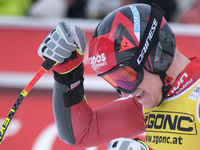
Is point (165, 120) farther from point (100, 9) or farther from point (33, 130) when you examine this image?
point (100, 9)

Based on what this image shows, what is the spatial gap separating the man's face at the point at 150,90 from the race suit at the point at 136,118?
0.29 ft

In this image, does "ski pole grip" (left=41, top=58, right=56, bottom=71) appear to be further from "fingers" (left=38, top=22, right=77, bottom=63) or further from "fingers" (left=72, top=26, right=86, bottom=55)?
"fingers" (left=72, top=26, right=86, bottom=55)

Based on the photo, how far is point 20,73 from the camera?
5254 millimetres

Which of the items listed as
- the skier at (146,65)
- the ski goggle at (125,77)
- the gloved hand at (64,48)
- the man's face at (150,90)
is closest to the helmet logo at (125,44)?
the skier at (146,65)

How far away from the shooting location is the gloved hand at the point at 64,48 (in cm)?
349

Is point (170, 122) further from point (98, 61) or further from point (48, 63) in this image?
point (48, 63)

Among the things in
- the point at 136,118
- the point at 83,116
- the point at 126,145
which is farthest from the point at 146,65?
the point at 83,116

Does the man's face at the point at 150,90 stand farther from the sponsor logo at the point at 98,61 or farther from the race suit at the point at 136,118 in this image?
the sponsor logo at the point at 98,61

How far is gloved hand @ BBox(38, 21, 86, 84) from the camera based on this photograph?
11.4 feet

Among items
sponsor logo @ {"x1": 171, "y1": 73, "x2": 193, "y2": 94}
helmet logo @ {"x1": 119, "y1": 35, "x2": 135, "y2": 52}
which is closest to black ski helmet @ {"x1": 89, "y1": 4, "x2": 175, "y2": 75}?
helmet logo @ {"x1": 119, "y1": 35, "x2": 135, "y2": 52}

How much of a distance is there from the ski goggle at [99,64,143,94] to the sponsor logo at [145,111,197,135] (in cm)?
35

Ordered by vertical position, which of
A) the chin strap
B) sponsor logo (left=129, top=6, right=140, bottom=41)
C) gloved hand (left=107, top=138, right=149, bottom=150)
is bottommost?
gloved hand (left=107, top=138, right=149, bottom=150)

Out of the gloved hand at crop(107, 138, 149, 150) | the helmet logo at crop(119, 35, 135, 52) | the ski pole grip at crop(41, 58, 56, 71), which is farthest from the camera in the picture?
the ski pole grip at crop(41, 58, 56, 71)

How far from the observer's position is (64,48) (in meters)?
3.52
